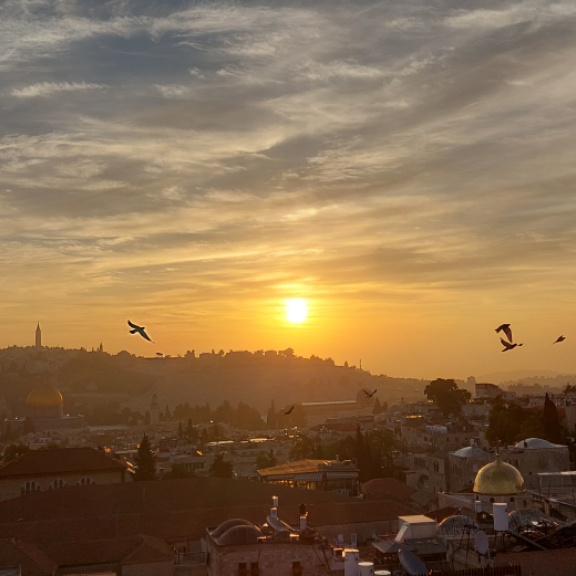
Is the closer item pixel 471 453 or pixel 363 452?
pixel 471 453

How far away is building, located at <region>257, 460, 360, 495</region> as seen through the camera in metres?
43.0

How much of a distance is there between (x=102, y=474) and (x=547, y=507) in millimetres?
24805

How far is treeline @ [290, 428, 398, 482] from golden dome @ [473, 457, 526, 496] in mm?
22879

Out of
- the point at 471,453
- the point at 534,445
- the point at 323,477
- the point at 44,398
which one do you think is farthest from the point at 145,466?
the point at 44,398

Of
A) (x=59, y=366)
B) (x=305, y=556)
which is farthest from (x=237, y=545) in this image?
(x=59, y=366)

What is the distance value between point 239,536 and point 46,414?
109 metres

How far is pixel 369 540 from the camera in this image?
94.2 feet

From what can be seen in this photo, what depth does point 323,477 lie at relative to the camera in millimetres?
43406

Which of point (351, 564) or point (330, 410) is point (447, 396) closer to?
point (351, 564)

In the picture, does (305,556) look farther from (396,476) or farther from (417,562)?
(396,476)

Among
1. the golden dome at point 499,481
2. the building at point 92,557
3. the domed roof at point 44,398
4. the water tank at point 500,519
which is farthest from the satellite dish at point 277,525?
the domed roof at point 44,398

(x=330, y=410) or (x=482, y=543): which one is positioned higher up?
(x=482, y=543)

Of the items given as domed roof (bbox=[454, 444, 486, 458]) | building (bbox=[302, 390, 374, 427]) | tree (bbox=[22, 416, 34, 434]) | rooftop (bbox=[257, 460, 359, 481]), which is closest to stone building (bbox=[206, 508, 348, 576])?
domed roof (bbox=[454, 444, 486, 458])

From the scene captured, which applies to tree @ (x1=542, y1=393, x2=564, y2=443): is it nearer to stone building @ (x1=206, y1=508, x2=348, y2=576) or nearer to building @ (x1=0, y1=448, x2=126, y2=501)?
building @ (x1=0, y1=448, x2=126, y2=501)
